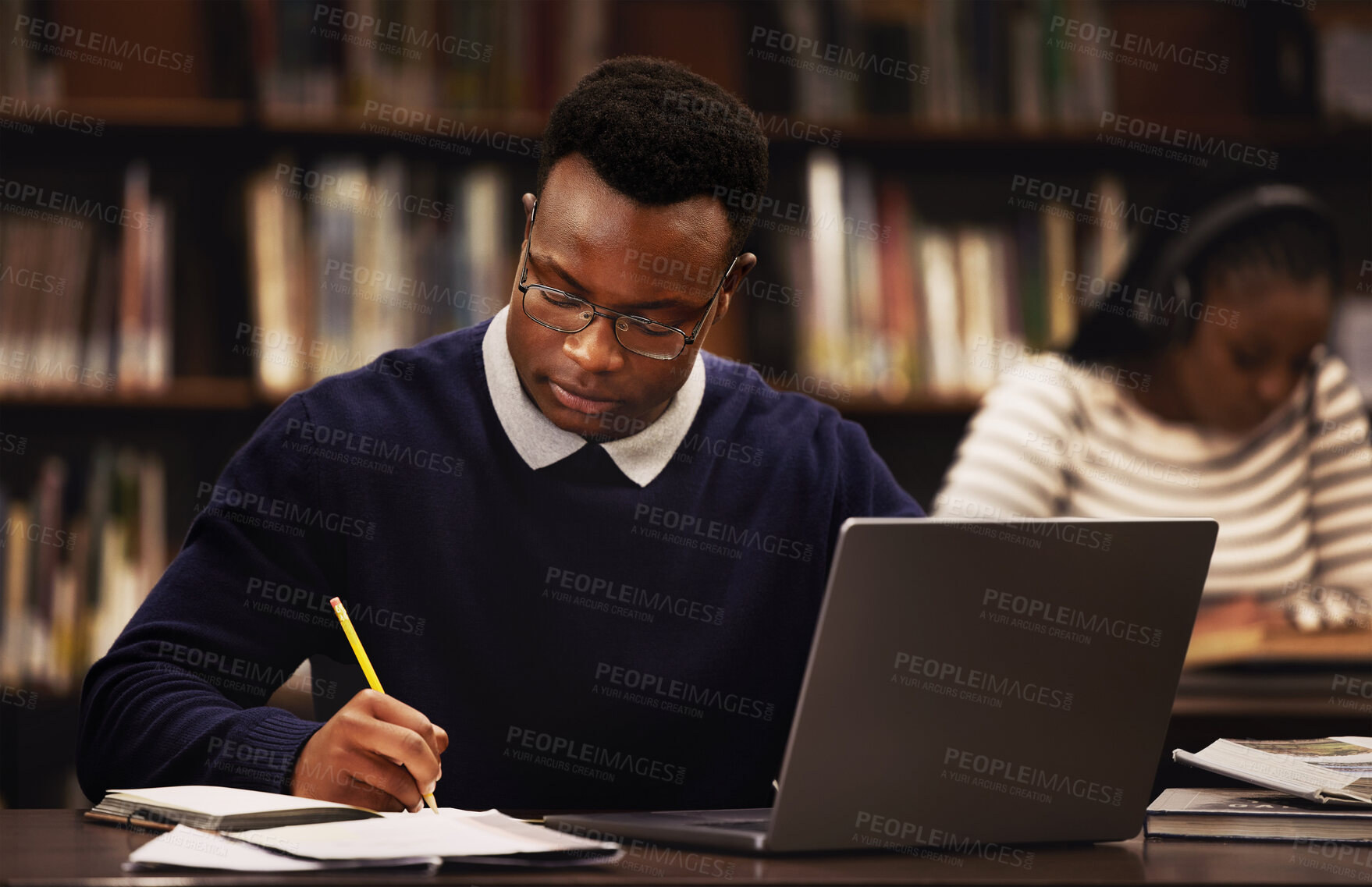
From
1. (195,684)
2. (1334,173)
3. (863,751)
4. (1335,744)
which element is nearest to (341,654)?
(195,684)

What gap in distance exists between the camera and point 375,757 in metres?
0.90

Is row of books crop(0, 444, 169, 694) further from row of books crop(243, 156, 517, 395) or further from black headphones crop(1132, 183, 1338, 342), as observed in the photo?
black headphones crop(1132, 183, 1338, 342)

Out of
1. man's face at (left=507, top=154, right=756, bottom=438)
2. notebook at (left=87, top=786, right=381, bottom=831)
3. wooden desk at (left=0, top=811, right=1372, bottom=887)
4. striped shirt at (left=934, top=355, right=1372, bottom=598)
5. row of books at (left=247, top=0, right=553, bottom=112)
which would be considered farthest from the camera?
row of books at (left=247, top=0, right=553, bottom=112)

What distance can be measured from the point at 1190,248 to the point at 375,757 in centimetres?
189

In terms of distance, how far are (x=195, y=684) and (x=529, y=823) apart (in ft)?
1.21

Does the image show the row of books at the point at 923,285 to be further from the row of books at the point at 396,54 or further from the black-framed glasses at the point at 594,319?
the black-framed glasses at the point at 594,319

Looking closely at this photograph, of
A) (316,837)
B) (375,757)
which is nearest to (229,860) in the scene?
(316,837)

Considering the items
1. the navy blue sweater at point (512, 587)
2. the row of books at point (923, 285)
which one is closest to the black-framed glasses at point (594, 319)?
the navy blue sweater at point (512, 587)

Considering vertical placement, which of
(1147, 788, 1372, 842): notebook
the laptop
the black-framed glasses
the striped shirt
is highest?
the black-framed glasses

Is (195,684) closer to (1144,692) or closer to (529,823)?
(529,823)

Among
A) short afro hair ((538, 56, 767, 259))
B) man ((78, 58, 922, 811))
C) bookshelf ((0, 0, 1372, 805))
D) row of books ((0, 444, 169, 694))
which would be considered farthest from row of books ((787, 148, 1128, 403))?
row of books ((0, 444, 169, 694))

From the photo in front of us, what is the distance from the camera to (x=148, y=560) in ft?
7.35

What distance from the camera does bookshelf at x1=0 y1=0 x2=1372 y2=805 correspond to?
7.40 ft

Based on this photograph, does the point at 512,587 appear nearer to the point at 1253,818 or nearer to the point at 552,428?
the point at 552,428
